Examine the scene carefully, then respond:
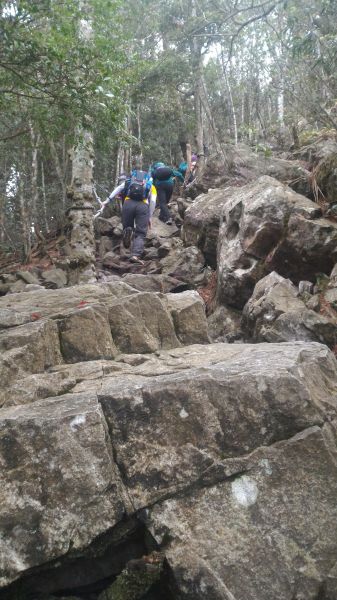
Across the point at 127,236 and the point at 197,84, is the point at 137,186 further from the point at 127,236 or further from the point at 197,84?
the point at 197,84

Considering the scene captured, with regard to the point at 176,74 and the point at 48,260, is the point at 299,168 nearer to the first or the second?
the point at 48,260

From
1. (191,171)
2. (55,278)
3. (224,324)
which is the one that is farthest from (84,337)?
(191,171)

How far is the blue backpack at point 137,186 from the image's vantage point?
13258 millimetres

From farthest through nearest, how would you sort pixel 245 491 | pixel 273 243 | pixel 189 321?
pixel 273 243
pixel 189 321
pixel 245 491

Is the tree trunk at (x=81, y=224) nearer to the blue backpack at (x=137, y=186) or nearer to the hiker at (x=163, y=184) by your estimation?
the blue backpack at (x=137, y=186)

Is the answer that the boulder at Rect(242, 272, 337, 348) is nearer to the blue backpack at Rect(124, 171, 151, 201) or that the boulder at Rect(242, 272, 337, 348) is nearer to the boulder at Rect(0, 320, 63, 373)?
the boulder at Rect(0, 320, 63, 373)

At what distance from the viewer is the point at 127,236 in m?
15.1

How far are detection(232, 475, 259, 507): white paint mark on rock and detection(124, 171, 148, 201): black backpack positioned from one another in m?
10.2

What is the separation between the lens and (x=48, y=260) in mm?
15828

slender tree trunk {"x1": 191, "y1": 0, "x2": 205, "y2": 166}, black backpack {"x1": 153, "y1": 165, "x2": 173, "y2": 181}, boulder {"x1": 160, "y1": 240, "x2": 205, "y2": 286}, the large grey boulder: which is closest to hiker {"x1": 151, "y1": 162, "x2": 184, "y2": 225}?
black backpack {"x1": 153, "y1": 165, "x2": 173, "y2": 181}

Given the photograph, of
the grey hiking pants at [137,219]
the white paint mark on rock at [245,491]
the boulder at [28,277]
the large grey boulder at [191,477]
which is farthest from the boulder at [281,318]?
the boulder at [28,277]

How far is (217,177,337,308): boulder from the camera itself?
30.4 feet

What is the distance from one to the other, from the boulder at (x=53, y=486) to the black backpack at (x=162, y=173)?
13434 millimetres

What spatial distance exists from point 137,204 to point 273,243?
4.93 meters
